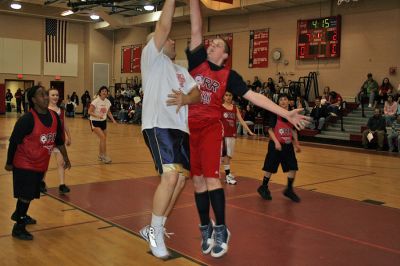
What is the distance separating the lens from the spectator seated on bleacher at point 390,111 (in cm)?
1470

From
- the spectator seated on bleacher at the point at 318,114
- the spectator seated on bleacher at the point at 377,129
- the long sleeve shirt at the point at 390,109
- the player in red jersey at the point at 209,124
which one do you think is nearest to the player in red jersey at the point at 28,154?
the player in red jersey at the point at 209,124

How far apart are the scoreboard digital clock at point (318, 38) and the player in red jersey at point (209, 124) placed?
635 inches

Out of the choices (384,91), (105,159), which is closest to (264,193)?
(105,159)

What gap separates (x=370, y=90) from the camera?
56.6ft

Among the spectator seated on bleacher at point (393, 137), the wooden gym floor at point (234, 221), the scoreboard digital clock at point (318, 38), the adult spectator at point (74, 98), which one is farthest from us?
the adult spectator at point (74, 98)

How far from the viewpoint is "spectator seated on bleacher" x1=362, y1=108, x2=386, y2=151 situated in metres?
14.2

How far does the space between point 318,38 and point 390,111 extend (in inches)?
229

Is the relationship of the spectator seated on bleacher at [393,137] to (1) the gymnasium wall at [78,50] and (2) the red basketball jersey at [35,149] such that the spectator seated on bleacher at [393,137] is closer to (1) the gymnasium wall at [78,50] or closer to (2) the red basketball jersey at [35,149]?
(2) the red basketball jersey at [35,149]

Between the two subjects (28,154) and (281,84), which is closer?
(28,154)

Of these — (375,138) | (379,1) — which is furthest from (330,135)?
(379,1)

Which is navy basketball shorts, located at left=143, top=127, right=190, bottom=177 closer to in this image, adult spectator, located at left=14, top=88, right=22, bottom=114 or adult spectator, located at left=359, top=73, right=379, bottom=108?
adult spectator, located at left=359, top=73, right=379, bottom=108

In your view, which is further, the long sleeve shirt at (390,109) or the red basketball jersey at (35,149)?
the long sleeve shirt at (390,109)

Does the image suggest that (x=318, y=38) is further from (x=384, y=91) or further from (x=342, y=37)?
(x=384, y=91)

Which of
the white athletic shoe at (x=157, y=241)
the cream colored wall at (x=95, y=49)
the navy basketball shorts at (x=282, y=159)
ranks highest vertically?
the cream colored wall at (x=95, y=49)
